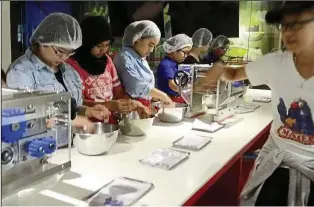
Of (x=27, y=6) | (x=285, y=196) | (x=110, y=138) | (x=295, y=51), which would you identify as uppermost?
(x=27, y=6)

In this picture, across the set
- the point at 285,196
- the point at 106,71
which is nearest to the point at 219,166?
the point at 285,196

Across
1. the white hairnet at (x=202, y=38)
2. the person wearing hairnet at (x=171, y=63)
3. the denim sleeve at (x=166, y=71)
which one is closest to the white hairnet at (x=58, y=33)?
the person wearing hairnet at (x=171, y=63)

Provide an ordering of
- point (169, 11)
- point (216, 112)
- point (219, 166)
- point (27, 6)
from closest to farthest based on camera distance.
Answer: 1. point (219, 166)
2. point (216, 112)
3. point (27, 6)
4. point (169, 11)

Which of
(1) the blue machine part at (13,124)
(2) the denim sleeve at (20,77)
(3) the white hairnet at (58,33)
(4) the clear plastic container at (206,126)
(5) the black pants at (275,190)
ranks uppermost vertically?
(3) the white hairnet at (58,33)

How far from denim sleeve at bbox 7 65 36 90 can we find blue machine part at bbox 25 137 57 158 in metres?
0.51

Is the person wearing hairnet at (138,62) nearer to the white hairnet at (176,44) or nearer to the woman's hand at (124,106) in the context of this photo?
the woman's hand at (124,106)

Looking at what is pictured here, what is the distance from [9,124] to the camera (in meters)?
0.85

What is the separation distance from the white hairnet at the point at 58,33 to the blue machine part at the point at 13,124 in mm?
702

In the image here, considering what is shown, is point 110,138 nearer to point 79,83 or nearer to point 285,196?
point 79,83

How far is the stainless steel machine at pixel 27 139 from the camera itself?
85cm

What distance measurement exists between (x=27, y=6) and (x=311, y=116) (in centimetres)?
209

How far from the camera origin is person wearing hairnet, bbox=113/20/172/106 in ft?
7.91

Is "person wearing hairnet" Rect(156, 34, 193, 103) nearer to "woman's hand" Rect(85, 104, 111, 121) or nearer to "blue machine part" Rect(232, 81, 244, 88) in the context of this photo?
"blue machine part" Rect(232, 81, 244, 88)

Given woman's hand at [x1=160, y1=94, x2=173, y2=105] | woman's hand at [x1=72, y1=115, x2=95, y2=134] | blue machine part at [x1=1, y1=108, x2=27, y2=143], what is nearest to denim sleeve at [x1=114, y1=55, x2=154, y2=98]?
woman's hand at [x1=160, y1=94, x2=173, y2=105]
